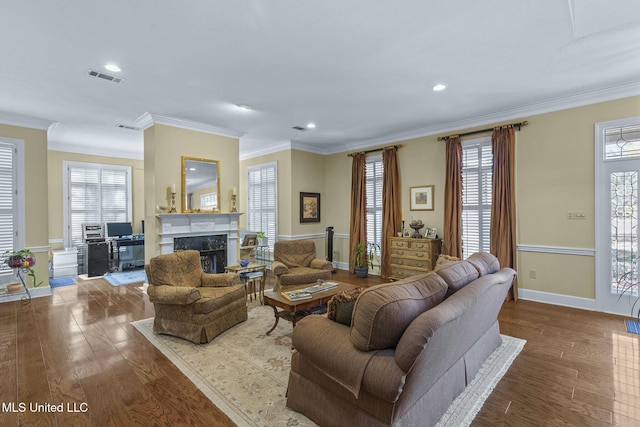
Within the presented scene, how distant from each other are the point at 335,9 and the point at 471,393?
10.6ft

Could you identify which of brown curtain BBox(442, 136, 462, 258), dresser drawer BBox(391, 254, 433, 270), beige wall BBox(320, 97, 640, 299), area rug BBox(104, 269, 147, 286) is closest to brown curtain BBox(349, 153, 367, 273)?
dresser drawer BBox(391, 254, 433, 270)

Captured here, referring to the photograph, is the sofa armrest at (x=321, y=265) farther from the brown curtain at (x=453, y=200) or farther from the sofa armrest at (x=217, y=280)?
the brown curtain at (x=453, y=200)

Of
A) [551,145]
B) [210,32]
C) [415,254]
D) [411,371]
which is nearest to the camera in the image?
[411,371]

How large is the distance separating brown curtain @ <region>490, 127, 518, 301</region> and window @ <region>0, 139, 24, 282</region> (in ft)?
25.7

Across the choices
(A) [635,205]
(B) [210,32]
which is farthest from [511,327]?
(B) [210,32]

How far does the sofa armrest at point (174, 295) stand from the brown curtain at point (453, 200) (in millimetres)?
4237

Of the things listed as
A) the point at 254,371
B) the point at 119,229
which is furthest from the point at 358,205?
the point at 119,229

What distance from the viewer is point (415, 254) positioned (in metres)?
5.58

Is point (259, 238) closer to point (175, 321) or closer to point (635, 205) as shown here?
point (175, 321)

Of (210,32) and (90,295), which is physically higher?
(210,32)

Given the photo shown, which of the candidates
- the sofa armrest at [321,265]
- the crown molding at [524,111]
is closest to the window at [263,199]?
the crown molding at [524,111]

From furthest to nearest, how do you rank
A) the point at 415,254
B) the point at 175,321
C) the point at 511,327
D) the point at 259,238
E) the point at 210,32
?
the point at 259,238 → the point at 415,254 → the point at 511,327 → the point at 175,321 → the point at 210,32

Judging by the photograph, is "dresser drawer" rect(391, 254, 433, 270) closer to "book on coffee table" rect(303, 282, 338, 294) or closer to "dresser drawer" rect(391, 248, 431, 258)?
"dresser drawer" rect(391, 248, 431, 258)

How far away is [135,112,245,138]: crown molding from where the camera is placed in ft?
16.6
